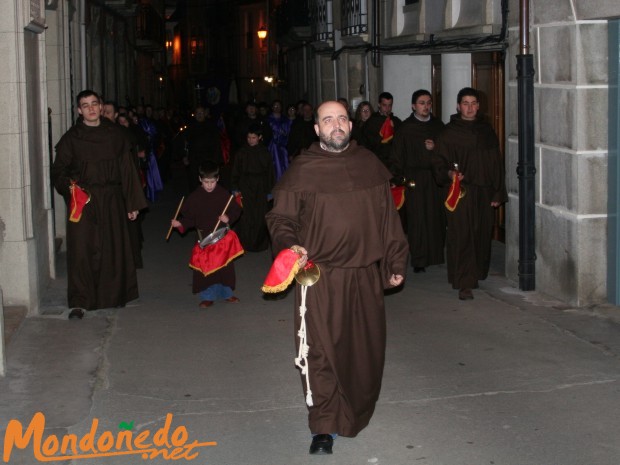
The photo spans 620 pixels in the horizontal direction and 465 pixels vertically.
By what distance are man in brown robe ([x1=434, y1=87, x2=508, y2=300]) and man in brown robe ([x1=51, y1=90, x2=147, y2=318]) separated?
119 inches

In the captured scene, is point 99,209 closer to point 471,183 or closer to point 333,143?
point 471,183

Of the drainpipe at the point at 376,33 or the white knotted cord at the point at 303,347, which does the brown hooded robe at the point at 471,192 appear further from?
the drainpipe at the point at 376,33

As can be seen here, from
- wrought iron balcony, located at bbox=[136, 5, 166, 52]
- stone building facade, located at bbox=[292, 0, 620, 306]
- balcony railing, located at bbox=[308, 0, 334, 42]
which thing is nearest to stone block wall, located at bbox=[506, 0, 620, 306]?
stone building facade, located at bbox=[292, 0, 620, 306]

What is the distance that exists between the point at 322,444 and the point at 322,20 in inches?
804

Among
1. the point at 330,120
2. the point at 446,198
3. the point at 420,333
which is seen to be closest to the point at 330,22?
the point at 446,198

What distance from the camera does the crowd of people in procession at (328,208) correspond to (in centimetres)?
705

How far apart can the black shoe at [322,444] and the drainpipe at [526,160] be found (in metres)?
5.18

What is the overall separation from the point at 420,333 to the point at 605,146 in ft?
7.98

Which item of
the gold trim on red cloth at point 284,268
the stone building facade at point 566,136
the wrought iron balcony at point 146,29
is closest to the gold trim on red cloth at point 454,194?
the stone building facade at point 566,136

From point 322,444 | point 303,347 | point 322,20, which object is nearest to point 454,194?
point 303,347

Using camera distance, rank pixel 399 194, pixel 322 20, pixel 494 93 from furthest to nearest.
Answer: pixel 322 20, pixel 494 93, pixel 399 194

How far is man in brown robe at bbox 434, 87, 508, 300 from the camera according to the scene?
1177 cm

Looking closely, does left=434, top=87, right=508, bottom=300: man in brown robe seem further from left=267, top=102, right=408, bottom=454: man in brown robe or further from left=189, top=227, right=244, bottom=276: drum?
left=267, top=102, right=408, bottom=454: man in brown robe

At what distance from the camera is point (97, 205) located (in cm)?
1123
